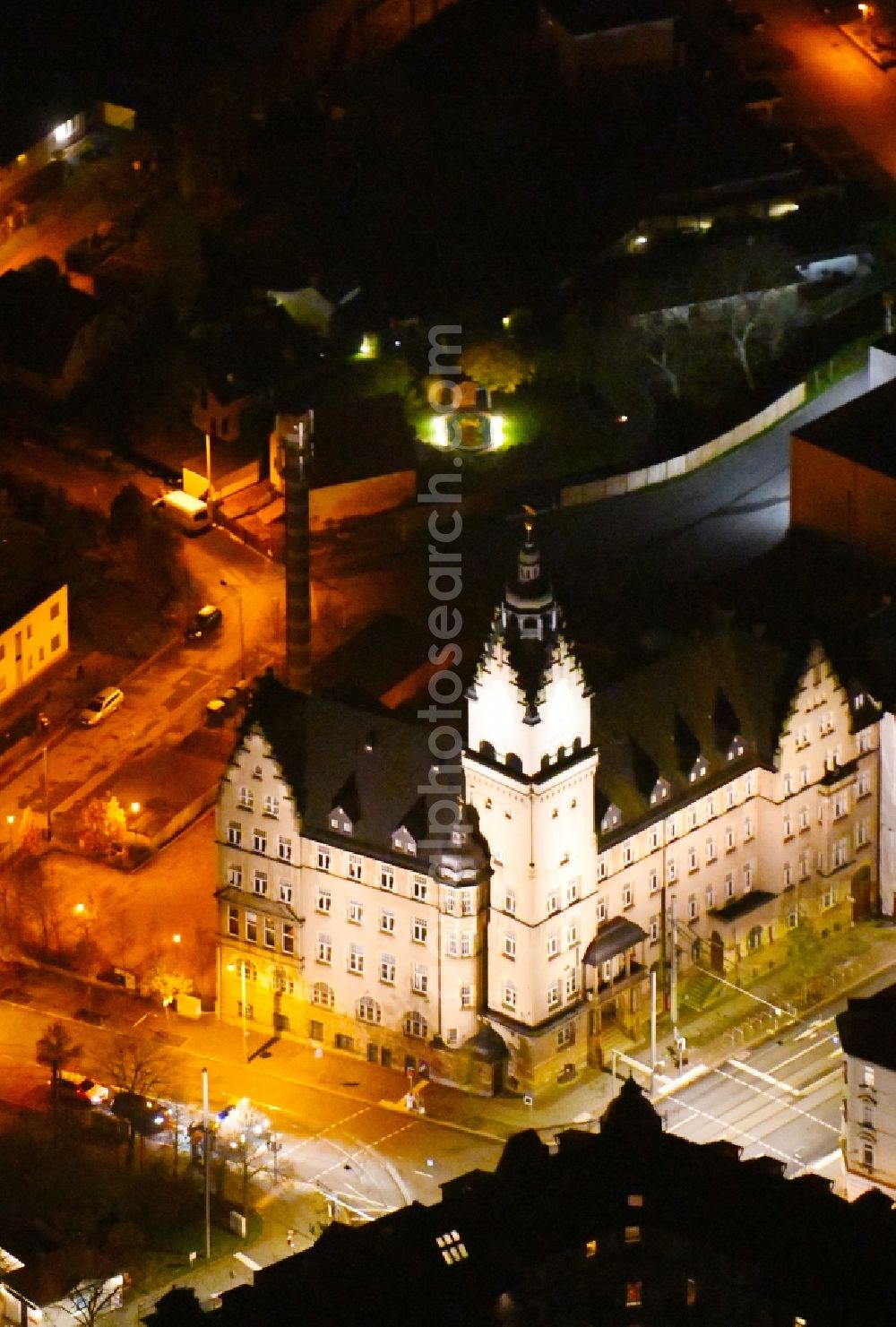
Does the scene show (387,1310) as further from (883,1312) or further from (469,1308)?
(883,1312)

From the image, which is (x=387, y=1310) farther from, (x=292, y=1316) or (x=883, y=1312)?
(x=883, y=1312)

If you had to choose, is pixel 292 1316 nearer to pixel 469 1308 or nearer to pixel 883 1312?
pixel 469 1308

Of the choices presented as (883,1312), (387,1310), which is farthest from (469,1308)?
(883,1312)

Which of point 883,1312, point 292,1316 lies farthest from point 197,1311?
point 883,1312

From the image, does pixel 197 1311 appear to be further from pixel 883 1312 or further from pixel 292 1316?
pixel 883 1312

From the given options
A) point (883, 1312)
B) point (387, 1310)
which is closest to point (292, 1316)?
point (387, 1310)
